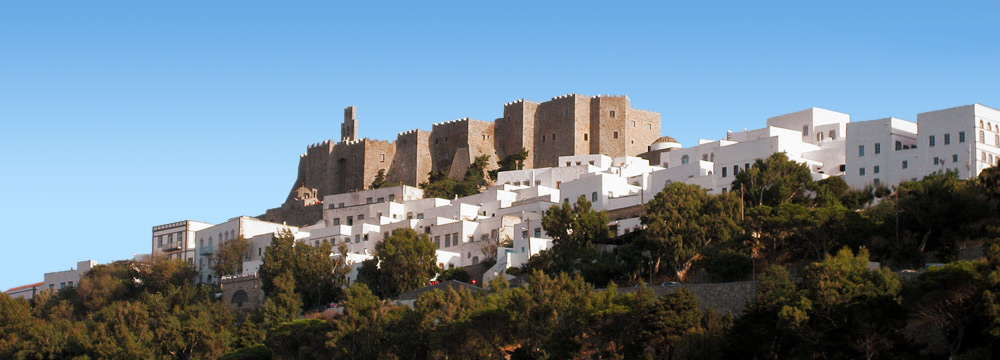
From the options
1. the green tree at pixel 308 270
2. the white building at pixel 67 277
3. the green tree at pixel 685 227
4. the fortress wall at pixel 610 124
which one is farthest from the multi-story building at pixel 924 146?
the white building at pixel 67 277

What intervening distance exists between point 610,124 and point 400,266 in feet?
99.3

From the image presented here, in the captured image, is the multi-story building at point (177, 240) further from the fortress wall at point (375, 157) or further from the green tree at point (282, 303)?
the green tree at point (282, 303)

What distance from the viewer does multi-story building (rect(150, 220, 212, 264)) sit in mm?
75125

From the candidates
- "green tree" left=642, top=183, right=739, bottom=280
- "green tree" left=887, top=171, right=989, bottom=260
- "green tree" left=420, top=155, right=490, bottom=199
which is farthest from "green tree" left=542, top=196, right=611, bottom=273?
"green tree" left=420, top=155, right=490, bottom=199

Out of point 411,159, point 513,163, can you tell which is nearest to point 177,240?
point 411,159

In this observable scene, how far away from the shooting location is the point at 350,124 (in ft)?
329

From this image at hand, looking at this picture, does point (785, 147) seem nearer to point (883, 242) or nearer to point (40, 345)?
point (883, 242)

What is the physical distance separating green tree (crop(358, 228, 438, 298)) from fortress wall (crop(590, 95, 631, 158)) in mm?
26892

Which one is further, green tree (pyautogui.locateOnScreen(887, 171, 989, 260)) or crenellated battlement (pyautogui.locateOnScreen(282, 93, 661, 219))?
crenellated battlement (pyautogui.locateOnScreen(282, 93, 661, 219))

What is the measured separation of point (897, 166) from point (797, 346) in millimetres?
22920

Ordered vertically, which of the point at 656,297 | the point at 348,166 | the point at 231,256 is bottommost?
the point at 656,297

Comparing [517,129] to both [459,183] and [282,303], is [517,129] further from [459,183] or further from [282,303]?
[282,303]

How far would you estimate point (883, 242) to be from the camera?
144 ft

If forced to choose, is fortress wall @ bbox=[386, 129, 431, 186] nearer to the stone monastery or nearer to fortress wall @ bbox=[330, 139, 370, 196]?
the stone monastery
